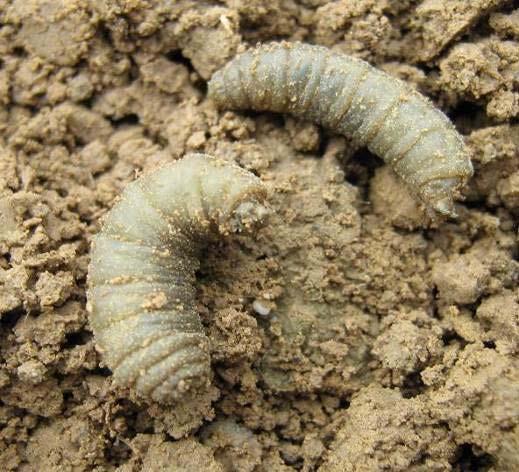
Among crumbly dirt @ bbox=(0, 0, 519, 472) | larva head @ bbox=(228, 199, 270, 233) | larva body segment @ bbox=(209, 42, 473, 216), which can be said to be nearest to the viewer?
larva head @ bbox=(228, 199, 270, 233)

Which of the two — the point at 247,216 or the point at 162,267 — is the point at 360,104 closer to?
the point at 247,216

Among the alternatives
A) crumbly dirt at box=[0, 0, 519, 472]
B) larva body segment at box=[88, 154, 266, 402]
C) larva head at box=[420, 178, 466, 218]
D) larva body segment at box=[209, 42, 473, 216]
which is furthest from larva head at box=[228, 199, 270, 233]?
larva head at box=[420, 178, 466, 218]

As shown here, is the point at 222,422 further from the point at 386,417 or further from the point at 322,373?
the point at 386,417

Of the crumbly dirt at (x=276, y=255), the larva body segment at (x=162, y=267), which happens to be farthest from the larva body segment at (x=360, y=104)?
the larva body segment at (x=162, y=267)

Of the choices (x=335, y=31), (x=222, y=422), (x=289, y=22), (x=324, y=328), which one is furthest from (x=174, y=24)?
(x=222, y=422)

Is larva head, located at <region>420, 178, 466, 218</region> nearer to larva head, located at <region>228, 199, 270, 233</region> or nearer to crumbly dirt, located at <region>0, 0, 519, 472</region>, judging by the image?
crumbly dirt, located at <region>0, 0, 519, 472</region>
